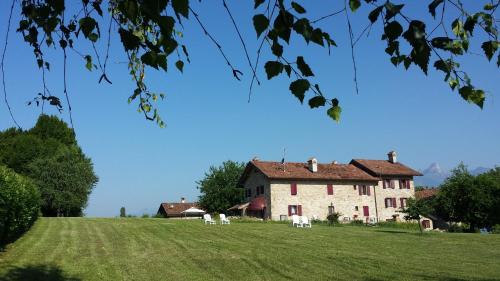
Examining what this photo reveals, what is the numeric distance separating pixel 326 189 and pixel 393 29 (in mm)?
51100

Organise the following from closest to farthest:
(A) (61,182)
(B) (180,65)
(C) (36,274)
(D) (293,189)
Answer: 1. (B) (180,65)
2. (C) (36,274)
3. (D) (293,189)
4. (A) (61,182)

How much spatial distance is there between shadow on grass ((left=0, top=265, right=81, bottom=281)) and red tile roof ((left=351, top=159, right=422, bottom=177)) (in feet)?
158

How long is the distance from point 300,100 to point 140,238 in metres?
20.0

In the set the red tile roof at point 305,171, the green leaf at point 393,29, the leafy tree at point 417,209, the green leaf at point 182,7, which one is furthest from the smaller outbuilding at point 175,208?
the green leaf at point 182,7

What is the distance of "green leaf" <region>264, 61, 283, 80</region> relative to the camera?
120 inches

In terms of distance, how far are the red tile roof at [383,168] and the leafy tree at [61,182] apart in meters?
32.9

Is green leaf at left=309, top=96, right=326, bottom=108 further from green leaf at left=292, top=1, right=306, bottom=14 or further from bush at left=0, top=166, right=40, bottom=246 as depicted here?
bush at left=0, top=166, right=40, bottom=246

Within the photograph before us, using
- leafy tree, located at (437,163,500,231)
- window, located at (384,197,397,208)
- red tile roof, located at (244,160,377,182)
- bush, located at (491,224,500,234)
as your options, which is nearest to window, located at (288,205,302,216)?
red tile roof, located at (244,160,377,182)

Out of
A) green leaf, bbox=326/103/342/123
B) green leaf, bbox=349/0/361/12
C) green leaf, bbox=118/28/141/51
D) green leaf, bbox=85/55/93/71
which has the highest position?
green leaf, bbox=85/55/93/71

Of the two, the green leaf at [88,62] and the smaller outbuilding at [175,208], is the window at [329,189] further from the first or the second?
the green leaf at [88,62]

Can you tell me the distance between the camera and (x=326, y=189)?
5312 centimetres

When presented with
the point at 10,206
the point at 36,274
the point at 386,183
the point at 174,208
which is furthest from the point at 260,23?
the point at 174,208

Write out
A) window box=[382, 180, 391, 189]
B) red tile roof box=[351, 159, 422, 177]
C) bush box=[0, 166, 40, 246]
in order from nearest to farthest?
bush box=[0, 166, 40, 246], window box=[382, 180, 391, 189], red tile roof box=[351, 159, 422, 177]

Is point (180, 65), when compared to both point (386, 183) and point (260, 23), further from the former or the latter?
point (386, 183)
